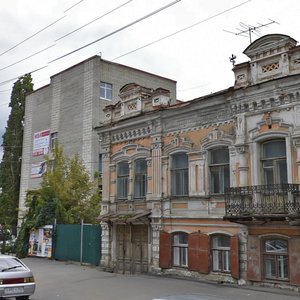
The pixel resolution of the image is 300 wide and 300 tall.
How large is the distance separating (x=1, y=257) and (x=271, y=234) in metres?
8.89

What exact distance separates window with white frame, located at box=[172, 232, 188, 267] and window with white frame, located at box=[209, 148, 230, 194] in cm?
252

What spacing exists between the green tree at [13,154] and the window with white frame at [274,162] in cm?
3377

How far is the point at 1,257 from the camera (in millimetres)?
13445

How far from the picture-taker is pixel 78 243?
23688 mm

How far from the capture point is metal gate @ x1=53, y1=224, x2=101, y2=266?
74.1 feet

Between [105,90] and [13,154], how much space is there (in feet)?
48.3

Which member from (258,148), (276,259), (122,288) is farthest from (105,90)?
(276,259)

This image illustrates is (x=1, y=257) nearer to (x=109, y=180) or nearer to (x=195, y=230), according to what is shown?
(x=195, y=230)

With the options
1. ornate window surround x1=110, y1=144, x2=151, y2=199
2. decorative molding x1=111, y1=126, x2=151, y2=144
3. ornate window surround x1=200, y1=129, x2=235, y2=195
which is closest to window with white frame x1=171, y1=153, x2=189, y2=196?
ornate window surround x1=200, y1=129, x2=235, y2=195

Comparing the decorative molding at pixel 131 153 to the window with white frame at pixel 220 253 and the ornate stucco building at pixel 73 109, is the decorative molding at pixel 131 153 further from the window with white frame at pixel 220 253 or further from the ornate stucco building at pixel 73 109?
the ornate stucco building at pixel 73 109

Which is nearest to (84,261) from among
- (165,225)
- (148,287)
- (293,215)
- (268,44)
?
(165,225)

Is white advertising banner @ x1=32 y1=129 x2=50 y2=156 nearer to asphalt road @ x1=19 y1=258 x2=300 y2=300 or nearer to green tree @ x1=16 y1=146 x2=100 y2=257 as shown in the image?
green tree @ x1=16 y1=146 x2=100 y2=257

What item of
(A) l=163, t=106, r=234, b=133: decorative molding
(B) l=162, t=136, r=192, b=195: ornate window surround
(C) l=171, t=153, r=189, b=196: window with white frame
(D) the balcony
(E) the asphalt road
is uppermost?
(A) l=163, t=106, r=234, b=133: decorative molding

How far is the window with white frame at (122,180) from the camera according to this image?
2141 cm
